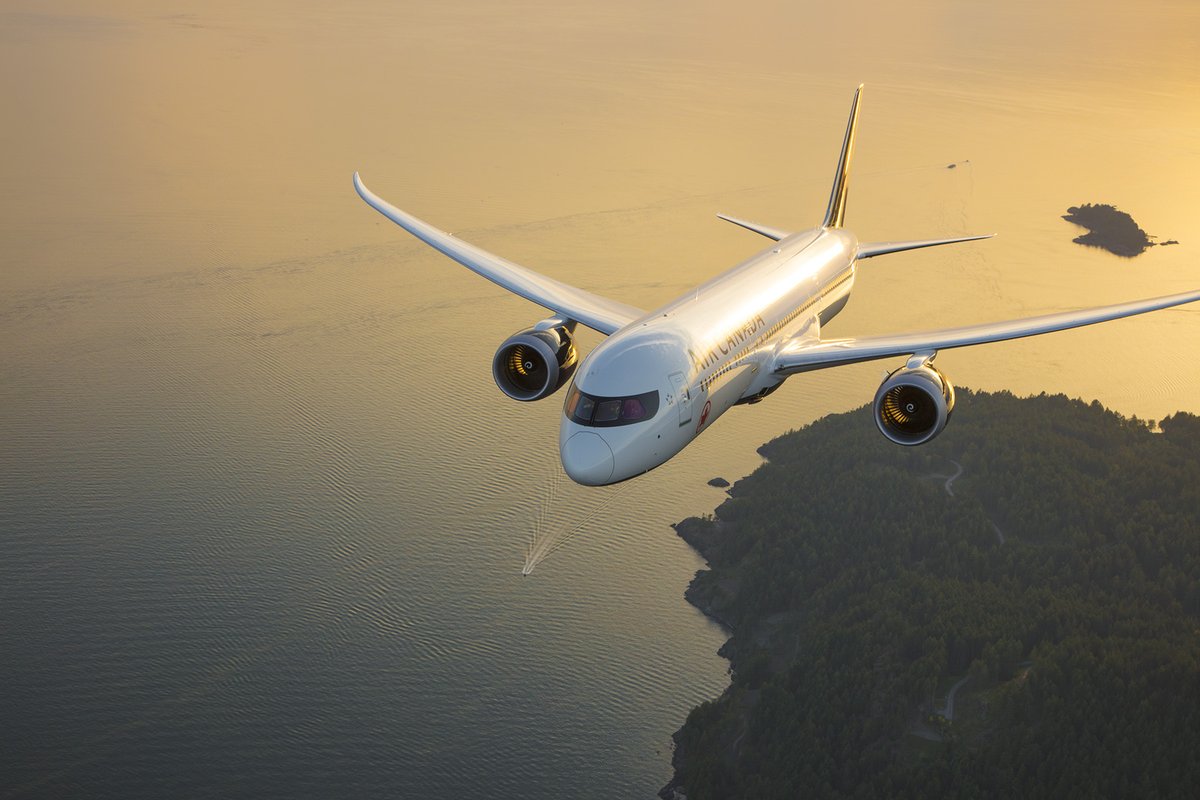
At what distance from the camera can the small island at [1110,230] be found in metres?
158

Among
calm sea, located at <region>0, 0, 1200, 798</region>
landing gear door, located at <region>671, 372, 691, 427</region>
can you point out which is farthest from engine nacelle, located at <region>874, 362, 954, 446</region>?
calm sea, located at <region>0, 0, 1200, 798</region>

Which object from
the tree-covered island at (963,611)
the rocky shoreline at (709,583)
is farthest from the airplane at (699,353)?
the rocky shoreline at (709,583)

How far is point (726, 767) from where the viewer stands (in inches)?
3546

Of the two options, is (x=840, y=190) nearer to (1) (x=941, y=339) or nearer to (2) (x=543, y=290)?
(1) (x=941, y=339)

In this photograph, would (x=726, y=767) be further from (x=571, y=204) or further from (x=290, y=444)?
(x=571, y=204)

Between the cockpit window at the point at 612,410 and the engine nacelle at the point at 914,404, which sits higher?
the cockpit window at the point at 612,410

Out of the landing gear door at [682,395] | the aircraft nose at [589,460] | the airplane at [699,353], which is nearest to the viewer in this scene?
the aircraft nose at [589,460]

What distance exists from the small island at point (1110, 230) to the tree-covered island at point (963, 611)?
4409 centimetres

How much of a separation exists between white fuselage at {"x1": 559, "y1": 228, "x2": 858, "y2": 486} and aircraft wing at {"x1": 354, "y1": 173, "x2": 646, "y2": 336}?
3969 millimetres

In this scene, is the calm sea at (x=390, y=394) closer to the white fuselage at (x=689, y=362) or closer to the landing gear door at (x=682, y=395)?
the white fuselage at (x=689, y=362)

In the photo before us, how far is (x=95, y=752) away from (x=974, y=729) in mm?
60983

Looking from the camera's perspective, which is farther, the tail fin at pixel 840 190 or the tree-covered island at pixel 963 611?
the tree-covered island at pixel 963 611

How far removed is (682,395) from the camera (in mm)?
45375

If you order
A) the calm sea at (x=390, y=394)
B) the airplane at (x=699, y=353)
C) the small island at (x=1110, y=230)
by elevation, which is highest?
the airplane at (x=699, y=353)
